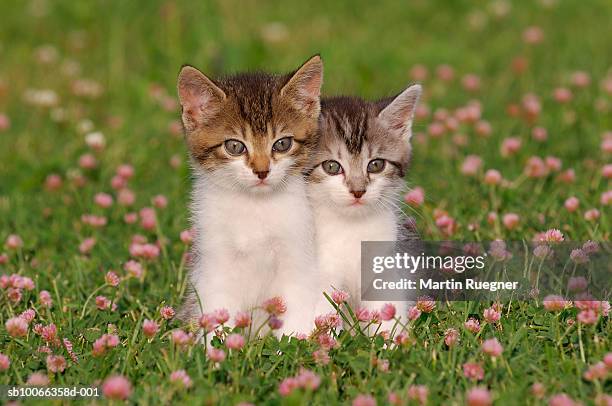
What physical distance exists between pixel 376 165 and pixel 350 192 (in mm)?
334

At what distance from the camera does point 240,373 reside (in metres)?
4.22

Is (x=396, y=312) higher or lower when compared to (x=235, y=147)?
lower

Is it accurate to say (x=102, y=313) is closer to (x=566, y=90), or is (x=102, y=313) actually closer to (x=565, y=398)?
(x=565, y=398)

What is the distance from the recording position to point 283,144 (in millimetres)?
4961

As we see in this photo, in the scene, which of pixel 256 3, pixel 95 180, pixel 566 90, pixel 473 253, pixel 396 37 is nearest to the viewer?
pixel 473 253

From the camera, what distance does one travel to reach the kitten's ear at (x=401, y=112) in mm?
5320

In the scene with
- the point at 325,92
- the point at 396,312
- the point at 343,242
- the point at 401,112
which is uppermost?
the point at 325,92

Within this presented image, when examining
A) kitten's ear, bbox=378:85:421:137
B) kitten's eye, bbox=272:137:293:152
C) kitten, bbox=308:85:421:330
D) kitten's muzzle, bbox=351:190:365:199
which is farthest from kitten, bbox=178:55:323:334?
kitten's ear, bbox=378:85:421:137

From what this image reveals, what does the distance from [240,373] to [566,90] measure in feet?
17.6

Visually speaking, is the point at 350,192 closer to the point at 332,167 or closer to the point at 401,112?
the point at 332,167

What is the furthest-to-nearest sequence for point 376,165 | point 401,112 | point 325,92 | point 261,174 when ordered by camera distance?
point 325,92, point 401,112, point 376,165, point 261,174

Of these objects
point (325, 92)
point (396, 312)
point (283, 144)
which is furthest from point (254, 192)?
point (325, 92)

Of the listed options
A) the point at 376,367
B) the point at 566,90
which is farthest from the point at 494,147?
the point at 376,367

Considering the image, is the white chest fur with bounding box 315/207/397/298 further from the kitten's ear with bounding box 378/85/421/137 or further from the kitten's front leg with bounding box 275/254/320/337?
the kitten's ear with bounding box 378/85/421/137
